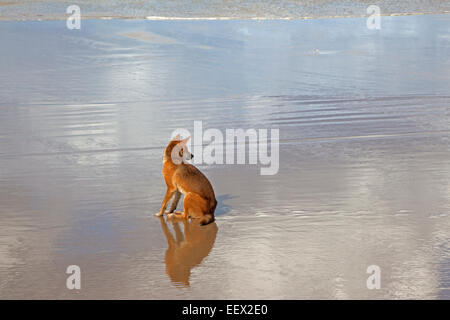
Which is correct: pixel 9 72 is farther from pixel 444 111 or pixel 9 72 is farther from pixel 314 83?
pixel 444 111

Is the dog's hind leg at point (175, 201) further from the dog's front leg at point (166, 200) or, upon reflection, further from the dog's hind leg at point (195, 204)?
the dog's hind leg at point (195, 204)

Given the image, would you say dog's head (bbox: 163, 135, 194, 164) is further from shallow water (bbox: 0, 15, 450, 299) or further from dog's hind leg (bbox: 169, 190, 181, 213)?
shallow water (bbox: 0, 15, 450, 299)

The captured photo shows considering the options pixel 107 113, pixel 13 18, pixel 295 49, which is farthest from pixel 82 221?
pixel 13 18

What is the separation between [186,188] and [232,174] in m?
1.23

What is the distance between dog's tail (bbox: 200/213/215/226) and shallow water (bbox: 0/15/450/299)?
0.09 meters

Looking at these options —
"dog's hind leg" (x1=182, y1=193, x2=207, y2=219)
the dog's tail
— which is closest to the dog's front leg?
"dog's hind leg" (x1=182, y1=193, x2=207, y2=219)

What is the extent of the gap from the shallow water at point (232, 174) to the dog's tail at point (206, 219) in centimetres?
9

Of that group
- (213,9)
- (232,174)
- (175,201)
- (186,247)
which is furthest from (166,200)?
(213,9)

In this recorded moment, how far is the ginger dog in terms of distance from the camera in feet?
18.5

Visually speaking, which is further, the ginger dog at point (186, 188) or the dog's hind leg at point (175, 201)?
the dog's hind leg at point (175, 201)

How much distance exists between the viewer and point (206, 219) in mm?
5582

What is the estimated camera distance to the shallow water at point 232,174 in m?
4.73

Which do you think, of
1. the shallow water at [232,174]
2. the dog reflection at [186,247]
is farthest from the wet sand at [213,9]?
the dog reflection at [186,247]

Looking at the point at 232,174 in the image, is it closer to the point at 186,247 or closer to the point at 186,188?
the point at 186,188
